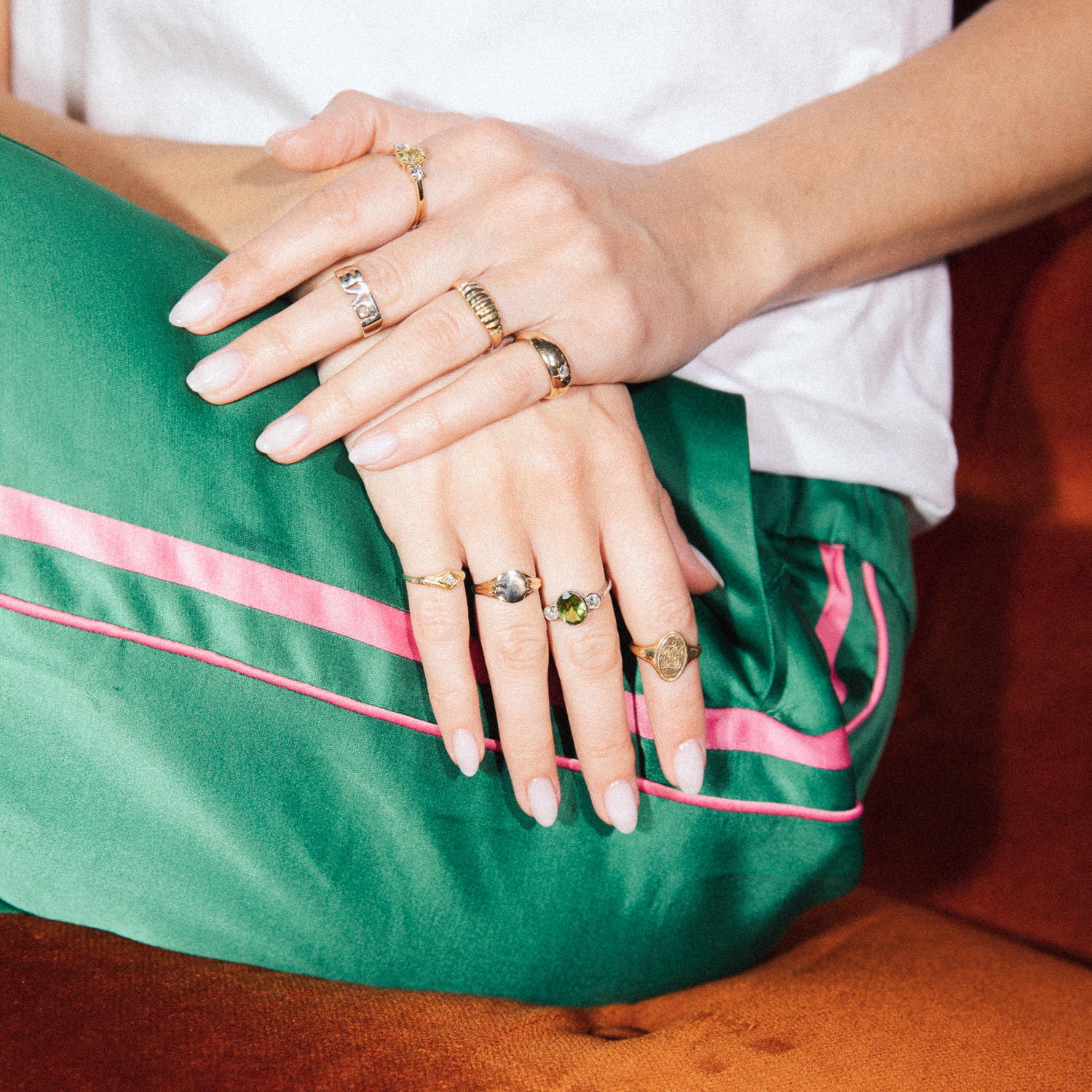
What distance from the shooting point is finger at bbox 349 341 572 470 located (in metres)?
0.51

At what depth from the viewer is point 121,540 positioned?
1.43 ft

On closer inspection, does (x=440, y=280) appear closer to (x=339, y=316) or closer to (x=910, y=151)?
(x=339, y=316)

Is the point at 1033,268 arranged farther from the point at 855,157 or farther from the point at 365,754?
the point at 365,754

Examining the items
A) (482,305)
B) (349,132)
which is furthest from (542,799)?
(349,132)

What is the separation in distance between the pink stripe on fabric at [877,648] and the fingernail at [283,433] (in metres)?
0.44

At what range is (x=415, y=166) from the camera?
0.56 meters

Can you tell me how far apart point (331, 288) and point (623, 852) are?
1.23 ft

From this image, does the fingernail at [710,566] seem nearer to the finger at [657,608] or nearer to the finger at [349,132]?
the finger at [657,608]

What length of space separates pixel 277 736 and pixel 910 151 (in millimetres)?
615

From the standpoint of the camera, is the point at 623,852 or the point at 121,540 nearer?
the point at 121,540

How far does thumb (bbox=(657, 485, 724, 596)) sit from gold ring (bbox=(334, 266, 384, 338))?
20cm

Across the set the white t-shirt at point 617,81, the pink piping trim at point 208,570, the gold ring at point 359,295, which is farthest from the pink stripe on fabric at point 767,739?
the gold ring at point 359,295

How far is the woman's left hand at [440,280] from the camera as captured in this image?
51 cm

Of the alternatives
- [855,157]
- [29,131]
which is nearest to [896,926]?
[855,157]
